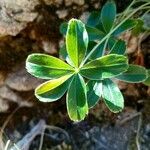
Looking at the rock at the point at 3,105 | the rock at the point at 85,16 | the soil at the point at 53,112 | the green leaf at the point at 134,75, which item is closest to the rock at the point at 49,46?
the soil at the point at 53,112

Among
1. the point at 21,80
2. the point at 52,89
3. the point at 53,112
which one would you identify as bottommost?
the point at 53,112

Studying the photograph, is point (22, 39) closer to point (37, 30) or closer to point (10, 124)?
point (37, 30)

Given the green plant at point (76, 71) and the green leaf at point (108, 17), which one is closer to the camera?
the green plant at point (76, 71)

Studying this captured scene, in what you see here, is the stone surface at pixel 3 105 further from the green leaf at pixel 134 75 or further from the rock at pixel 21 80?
the green leaf at pixel 134 75

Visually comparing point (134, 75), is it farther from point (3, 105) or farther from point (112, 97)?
point (3, 105)

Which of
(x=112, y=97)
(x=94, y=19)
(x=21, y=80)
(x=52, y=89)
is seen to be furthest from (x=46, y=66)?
(x=21, y=80)

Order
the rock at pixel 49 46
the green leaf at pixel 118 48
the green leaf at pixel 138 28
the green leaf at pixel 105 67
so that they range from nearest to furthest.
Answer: the green leaf at pixel 105 67
the green leaf at pixel 118 48
the green leaf at pixel 138 28
the rock at pixel 49 46
